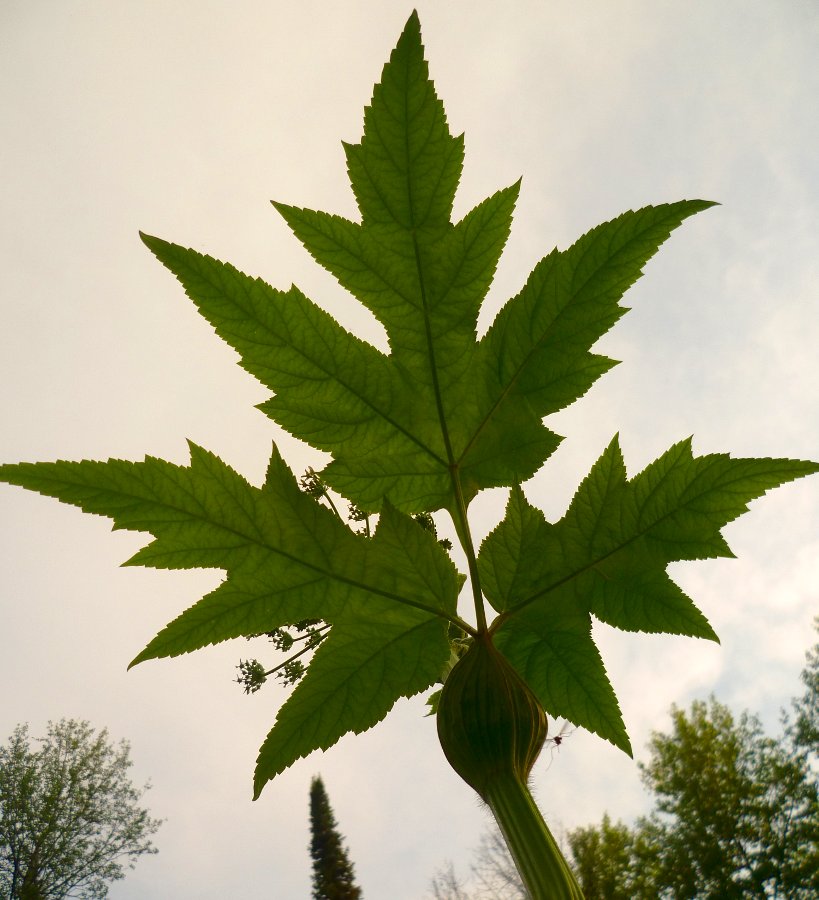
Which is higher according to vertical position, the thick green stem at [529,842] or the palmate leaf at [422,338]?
the palmate leaf at [422,338]

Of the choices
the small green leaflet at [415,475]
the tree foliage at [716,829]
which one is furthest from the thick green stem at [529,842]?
the tree foliage at [716,829]

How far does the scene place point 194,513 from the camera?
907 mm

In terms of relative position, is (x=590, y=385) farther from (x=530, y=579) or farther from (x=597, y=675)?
(x=597, y=675)

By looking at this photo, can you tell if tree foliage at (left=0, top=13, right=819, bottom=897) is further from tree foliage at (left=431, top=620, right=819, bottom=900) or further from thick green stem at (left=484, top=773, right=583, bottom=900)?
Answer: tree foliage at (left=431, top=620, right=819, bottom=900)

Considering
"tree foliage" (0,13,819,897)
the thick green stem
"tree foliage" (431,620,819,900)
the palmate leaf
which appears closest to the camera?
the thick green stem

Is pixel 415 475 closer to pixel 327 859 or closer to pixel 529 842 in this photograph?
pixel 529 842

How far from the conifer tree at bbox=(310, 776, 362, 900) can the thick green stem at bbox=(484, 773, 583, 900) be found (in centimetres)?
3282

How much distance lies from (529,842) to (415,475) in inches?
23.4

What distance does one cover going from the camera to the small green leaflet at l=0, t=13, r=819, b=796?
0.91 metres

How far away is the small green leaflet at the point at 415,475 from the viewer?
91 centimetres

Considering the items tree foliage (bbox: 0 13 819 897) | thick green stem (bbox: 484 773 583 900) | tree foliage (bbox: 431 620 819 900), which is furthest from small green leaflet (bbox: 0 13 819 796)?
tree foliage (bbox: 431 620 819 900)

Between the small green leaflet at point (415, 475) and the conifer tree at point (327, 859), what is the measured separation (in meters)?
32.7

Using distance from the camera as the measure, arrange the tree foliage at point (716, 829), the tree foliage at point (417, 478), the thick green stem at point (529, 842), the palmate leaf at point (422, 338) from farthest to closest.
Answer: the tree foliage at point (716, 829)
the palmate leaf at point (422, 338)
the tree foliage at point (417, 478)
the thick green stem at point (529, 842)

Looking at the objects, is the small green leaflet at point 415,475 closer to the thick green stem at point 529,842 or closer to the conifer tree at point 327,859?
the thick green stem at point 529,842
